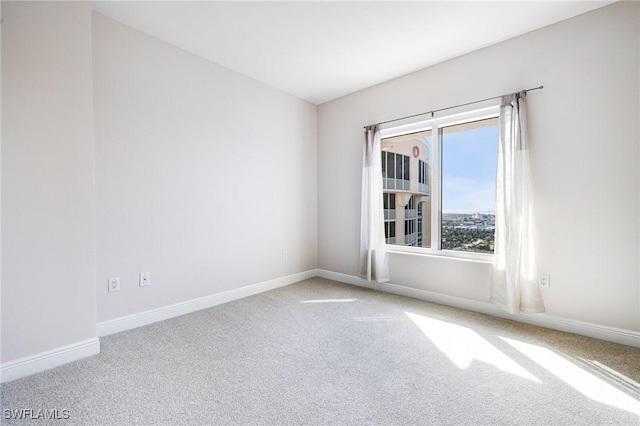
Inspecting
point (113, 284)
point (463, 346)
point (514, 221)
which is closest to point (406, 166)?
point (514, 221)

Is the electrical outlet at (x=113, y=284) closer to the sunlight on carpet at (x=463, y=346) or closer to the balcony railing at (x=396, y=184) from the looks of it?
the sunlight on carpet at (x=463, y=346)

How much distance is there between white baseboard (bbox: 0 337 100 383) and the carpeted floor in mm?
58

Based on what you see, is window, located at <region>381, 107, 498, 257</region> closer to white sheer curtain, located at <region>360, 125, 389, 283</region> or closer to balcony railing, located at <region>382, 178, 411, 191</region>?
balcony railing, located at <region>382, 178, 411, 191</region>

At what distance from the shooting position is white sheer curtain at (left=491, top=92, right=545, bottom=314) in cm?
262

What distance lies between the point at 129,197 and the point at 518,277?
11.7 feet

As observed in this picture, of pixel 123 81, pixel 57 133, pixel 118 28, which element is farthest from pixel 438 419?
pixel 118 28

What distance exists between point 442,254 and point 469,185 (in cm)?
83

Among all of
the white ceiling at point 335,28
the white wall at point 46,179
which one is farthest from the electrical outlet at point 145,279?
the white ceiling at point 335,28

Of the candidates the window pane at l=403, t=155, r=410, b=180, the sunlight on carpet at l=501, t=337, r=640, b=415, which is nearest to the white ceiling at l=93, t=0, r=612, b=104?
the window pane at l=403, t=155, r=410, b=180

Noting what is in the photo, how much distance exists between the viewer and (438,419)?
1.49 metres

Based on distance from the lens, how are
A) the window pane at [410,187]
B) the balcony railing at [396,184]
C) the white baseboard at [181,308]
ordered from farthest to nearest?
the balcony railing at [396,184], the window pane at [410,187], the white baseboard at [181,308]

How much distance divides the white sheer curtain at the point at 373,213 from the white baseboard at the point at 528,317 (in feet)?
0.69

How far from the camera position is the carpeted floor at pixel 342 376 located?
153cm

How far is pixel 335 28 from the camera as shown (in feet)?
8.49
